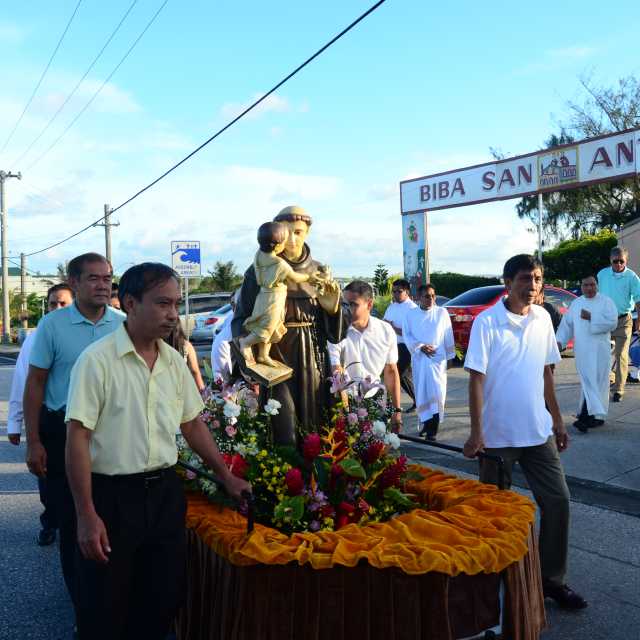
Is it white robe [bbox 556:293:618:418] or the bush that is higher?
the bush

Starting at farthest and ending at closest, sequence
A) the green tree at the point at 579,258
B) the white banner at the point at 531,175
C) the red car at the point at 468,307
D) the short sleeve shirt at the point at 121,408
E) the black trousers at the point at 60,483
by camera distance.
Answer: the green tree at the point at 579,258 < the white banner at the point at 531,175 < the red car at the point at 468,307 < the black trousers at the point at 60,483 < the short sleeve shirt at the point at 121,408

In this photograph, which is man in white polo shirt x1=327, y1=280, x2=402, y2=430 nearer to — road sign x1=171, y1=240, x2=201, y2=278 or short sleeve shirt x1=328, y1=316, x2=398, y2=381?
short sleeve shirt x1=328, y1=316, x2=398, y2=381

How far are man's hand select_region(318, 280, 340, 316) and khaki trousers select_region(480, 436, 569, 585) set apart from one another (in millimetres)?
1239

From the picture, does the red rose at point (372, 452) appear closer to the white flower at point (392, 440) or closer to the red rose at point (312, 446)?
the white flower at point (392, 440)

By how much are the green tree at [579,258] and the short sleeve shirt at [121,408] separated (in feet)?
86.7

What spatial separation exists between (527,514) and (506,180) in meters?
16.7

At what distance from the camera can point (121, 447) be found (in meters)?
2.86

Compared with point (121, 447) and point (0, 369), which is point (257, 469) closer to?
point (121, 447)

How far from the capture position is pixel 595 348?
8.73 metres

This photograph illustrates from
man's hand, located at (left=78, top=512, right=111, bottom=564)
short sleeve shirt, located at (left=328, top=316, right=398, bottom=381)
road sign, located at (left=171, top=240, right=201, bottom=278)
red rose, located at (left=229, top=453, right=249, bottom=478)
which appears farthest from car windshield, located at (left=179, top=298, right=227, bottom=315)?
man's hand, located at (left=78, top=512, right=111, bottom=564)

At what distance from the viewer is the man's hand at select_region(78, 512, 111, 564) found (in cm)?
268

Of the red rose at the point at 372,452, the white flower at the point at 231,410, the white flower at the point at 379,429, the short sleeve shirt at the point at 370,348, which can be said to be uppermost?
the short sleeve shirt at the point at 370,348

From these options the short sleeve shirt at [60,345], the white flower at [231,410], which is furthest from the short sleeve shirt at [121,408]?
the short sleeve shirt at [60,345]

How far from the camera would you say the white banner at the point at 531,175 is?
16.4 metres
